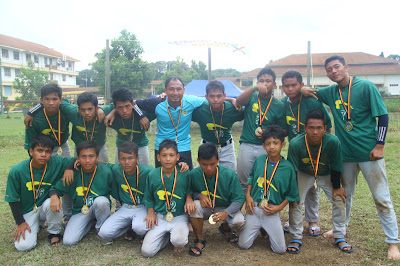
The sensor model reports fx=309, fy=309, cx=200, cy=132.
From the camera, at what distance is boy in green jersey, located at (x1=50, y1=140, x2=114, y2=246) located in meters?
3.92

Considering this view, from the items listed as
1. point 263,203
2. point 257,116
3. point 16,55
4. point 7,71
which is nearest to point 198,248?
point 263,203

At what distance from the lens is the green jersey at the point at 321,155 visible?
3537mm

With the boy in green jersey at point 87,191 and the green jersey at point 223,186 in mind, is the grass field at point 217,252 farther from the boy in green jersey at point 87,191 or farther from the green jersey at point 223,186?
the green jersey at point 223,186

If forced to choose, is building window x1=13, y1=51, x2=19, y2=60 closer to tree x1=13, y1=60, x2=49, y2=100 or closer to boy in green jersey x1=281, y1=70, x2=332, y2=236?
tree x1=13, y1=60, x2=49, y2=100

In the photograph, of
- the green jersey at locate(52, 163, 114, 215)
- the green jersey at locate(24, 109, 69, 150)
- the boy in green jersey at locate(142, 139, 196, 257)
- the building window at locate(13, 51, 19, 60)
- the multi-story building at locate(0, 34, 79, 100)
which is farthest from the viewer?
the building window at locate(13, 51, 19, 60)

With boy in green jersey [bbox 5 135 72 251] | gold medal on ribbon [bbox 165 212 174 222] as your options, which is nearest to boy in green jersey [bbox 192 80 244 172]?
gold medal on ribbon [bbox 165 212 174 222]

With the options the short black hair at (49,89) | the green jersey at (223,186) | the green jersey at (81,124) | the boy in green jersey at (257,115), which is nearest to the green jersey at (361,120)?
the boy in green jersey at (257,115)

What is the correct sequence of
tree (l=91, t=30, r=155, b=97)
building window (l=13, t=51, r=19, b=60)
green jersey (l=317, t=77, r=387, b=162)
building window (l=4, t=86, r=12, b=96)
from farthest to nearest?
building window (l=13, t=51, r=19, b=60), building window (l=4, t=86, r=12, b=96), tree (l=91, t=30, r=155, b=97), green jersey (l=317, t=77, r=387, b=162)

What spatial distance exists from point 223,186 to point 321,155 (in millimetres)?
1214

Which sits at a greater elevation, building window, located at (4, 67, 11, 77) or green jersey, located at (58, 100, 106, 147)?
building window, located at (4, 67, 11, 77)

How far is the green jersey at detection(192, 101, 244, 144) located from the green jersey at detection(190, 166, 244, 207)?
798mm

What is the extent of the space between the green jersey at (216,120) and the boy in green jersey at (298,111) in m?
0.69

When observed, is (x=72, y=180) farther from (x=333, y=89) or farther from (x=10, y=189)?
(x=333, y=89)

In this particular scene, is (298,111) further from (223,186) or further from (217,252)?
(217,252)
